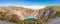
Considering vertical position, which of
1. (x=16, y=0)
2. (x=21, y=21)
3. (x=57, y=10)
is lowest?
(x=21, y=21)

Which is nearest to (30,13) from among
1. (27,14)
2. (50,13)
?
(27,14)

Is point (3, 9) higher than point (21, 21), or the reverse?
point (3, 9)

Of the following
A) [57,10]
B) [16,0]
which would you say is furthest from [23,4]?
[57,10]

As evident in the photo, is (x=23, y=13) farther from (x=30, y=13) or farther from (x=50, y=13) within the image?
(x=50, y=13)

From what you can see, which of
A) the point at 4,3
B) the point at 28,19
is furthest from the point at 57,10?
the point at 4,3

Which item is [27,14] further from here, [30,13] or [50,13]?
[50,13]

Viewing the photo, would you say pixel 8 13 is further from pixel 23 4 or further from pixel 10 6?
pixel 23 4

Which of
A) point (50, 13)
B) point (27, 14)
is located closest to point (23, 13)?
point (27, 14)

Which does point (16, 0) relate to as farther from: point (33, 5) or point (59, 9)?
point (59, 9)

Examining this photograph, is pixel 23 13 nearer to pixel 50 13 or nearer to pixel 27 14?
pixel 27 14
